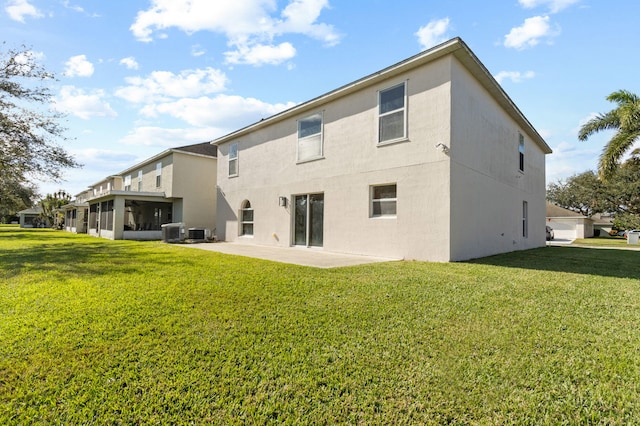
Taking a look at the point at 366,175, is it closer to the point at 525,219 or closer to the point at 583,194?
the point at 525,219

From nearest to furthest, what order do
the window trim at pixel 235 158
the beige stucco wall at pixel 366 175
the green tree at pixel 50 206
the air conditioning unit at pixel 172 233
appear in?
the beige stucco wall at pixel 366 175, the air conditioning unit at pixel 172 233, the window trim at pixel 235 158, the green tree at pixel 50 206

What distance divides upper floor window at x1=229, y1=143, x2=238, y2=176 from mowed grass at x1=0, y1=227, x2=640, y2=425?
1149cm

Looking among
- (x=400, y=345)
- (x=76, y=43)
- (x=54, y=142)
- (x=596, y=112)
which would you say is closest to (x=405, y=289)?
(x=400, y=345)

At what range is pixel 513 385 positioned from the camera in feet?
7.95

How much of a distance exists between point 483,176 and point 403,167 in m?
3.22

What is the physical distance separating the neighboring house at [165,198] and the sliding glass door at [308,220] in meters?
7.54

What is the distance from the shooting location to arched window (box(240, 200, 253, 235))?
15359 millimetres

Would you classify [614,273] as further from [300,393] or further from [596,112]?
[596,112]

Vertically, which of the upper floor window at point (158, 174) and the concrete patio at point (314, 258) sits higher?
the upper floor window at point (158, 174)

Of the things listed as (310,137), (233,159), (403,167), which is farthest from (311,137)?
(233,159)

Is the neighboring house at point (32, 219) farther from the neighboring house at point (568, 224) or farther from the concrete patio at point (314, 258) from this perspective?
the neighboring house at point (568, 224)

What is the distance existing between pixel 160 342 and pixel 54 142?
717 inches

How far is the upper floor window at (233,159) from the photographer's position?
16328 mm

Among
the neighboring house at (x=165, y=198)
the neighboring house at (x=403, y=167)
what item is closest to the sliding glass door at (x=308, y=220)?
the neighboring house at (x=403, y=167)
